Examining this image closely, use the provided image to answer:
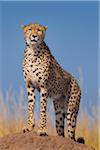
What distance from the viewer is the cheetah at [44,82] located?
7.23 meters

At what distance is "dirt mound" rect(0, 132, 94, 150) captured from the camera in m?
6.89

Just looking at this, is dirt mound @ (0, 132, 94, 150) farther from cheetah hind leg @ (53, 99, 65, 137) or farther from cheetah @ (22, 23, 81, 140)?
cheetah hind leg @ (53, 99, 65, 137)

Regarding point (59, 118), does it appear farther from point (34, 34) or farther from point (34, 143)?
point (34, 34)

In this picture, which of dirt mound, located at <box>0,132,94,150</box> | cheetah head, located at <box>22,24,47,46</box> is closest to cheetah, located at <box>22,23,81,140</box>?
cheetah head, located at <box>22,24,47,46</box>

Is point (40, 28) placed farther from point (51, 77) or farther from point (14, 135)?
point (14, 135)

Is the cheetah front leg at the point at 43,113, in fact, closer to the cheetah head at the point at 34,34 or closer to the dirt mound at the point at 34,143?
the dirt mound at the point at 34,143

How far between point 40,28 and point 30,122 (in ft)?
3.79

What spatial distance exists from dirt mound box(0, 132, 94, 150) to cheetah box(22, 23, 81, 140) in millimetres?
126

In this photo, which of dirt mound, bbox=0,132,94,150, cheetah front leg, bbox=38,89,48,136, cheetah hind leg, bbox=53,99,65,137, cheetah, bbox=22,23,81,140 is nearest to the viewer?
dirt mound, bbox=0,132,94,150

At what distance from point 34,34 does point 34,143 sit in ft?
4.30

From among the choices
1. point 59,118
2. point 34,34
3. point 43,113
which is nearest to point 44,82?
point 43,113

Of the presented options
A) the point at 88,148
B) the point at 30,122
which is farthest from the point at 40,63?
the point at 88,148

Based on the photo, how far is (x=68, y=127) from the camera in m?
7.88

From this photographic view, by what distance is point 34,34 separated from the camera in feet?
23.5
